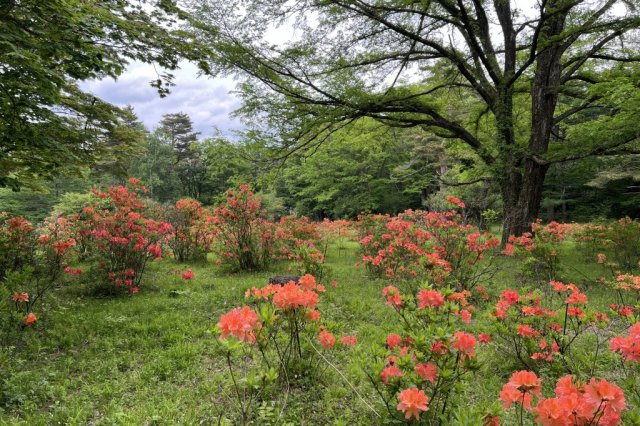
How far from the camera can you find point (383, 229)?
9852 millimetres

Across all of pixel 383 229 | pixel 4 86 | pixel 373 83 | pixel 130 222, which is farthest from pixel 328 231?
pixel 4 86

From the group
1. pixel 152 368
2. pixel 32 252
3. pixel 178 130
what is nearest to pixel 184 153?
pixel 178 130

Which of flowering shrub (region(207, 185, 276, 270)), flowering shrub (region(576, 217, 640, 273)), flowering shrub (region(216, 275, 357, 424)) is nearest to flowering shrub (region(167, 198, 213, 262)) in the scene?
flowering shrub (region(207, 185, 276, 270))

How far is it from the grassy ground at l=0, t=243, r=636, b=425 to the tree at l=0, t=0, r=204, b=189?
217 centimetres

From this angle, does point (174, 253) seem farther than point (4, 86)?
Yes

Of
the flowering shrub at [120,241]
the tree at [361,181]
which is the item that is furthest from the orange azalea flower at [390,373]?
the tree at [361,181]

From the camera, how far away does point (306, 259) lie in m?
7.45

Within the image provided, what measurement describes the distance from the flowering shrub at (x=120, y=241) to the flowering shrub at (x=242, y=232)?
1.71 meters

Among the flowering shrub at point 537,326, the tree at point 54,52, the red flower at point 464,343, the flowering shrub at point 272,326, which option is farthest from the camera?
the tree at point 54,52

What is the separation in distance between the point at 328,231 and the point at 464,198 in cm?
1071

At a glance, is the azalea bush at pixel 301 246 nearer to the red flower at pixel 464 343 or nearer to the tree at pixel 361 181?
the red flower at pixel 464 343

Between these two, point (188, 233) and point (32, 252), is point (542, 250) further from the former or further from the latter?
point (32, 252)

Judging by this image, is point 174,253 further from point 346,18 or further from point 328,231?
point 346,18

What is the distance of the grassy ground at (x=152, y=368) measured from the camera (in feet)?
9.83
